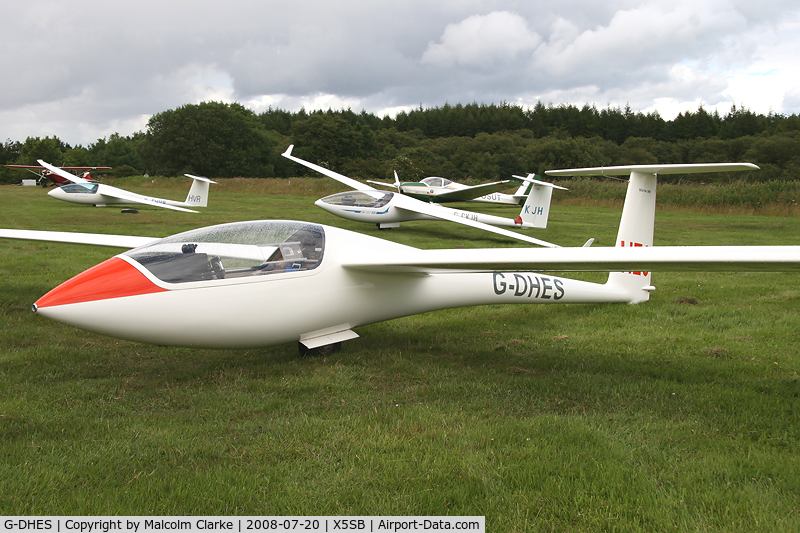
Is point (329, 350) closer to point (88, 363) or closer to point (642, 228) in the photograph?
point (88, 363)

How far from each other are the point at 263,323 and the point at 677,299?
674cm

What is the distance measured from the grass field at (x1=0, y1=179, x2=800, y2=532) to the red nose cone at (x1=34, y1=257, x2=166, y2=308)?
823 mm

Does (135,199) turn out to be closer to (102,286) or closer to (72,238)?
(72,238)

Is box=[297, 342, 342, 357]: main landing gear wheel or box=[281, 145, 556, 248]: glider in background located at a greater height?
box=[281, 145, 556, 248]: glider in background

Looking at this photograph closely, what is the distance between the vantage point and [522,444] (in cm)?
347

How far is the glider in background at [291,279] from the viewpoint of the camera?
13.3ft

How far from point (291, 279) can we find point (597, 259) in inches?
106

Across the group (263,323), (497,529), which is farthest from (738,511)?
(263,323)

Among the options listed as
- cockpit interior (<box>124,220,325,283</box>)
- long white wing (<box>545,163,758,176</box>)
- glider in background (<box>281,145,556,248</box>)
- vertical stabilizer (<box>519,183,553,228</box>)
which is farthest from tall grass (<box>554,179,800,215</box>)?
cockpit interior (<box>124,220,325,283</box>)

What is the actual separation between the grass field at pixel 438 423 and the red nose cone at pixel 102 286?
32.4 inches

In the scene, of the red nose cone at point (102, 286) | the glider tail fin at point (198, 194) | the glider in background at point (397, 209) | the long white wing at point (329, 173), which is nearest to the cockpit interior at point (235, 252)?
the red nose cone at point (102, 286)

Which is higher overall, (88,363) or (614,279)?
(614,279)

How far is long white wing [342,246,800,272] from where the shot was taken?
11.9 ft
